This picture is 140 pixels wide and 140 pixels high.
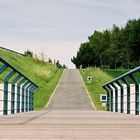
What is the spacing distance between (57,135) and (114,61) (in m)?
183

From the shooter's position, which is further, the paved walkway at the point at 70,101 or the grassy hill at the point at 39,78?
the grassy hill at the point at 39,78

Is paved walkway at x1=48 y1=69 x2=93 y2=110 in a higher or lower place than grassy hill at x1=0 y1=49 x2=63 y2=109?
lower

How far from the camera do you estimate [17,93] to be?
64.9ft

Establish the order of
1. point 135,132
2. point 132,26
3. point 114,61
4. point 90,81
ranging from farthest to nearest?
point 114,61, point 132,26, point 90,81, point 135,132

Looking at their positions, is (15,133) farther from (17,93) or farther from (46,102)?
(46,102)

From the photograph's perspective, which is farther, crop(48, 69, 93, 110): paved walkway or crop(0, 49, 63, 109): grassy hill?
crop(0, 49, 63, 109): grassy hill

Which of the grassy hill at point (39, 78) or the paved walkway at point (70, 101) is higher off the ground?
the grassy hill at point (39, 78)

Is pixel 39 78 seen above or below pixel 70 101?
above

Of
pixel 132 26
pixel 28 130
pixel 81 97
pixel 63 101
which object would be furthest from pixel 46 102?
pixel 132 26

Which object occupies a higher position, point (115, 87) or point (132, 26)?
point (132, 26)

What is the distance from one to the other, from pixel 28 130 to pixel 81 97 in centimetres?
5423

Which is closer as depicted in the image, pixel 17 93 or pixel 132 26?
pixel 17 93

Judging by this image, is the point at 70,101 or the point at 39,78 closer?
the point at 70,101

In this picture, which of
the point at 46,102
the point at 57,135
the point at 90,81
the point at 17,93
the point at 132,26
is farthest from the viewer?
the point at 132,26
